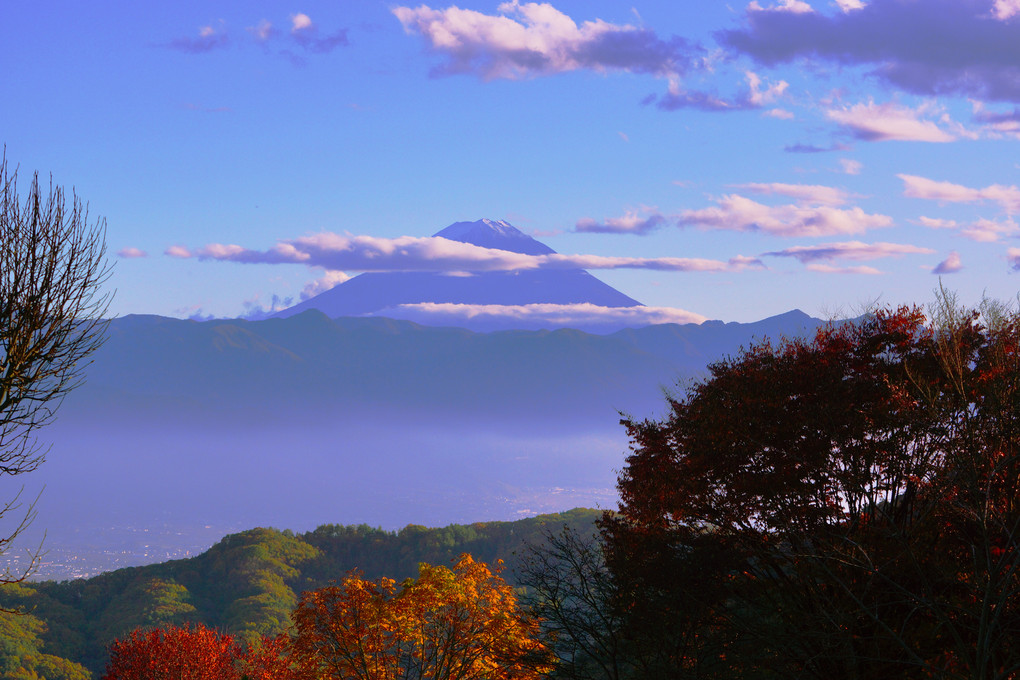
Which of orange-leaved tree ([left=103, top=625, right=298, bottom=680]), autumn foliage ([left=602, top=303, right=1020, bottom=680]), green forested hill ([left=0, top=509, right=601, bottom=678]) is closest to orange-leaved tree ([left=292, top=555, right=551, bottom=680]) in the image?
autumn foliage ([left=602, top=303, right=1020, bottom=680])

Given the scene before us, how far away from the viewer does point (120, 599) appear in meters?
86.8

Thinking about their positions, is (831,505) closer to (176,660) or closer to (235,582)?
(176,660)

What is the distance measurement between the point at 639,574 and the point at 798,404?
4.49 m

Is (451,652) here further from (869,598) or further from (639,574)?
(869,598)

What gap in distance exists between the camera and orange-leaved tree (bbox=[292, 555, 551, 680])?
2019 cm

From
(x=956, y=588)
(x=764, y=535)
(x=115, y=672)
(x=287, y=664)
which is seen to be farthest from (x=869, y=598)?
(x=115, y=672)

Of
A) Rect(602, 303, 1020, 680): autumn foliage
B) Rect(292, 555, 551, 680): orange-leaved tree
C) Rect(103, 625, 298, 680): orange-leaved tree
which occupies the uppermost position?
Rect(602, 303, 1020, 680): autumn foliage

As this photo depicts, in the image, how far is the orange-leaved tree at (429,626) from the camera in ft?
66.2

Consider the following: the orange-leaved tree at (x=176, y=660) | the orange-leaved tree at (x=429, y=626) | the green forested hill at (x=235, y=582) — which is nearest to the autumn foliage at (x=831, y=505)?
the orange-leaved tree at (x=429, y=626)

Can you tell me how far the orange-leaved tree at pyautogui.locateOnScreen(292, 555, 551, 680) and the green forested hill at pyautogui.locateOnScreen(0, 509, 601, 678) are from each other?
150 ft

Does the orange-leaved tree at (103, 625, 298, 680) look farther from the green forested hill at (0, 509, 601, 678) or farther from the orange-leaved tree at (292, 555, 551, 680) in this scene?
the green forested hill at (0, 509, 601, 678)

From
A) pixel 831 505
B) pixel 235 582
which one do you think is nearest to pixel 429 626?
pixel 831 505

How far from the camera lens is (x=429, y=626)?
2144cm

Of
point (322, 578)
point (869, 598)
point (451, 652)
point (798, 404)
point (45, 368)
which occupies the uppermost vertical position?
point (45, 368)
